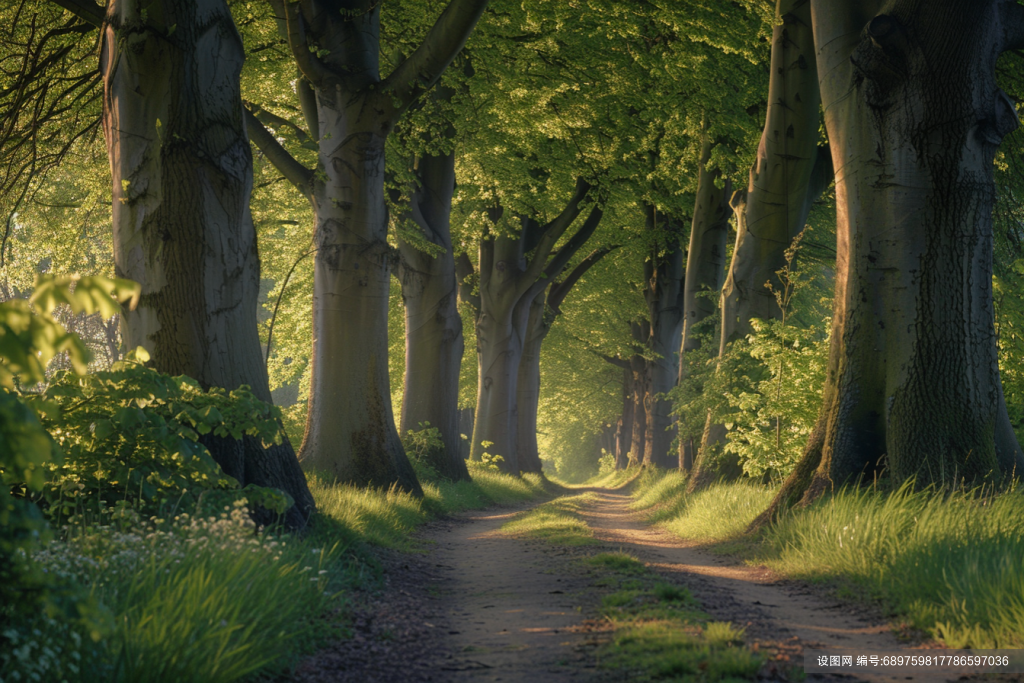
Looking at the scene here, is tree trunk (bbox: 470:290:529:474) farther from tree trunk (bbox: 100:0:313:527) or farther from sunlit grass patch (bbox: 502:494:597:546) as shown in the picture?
tree trunk (bbox: 100:0:313:527)

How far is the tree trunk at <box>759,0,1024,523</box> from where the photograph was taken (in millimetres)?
6766

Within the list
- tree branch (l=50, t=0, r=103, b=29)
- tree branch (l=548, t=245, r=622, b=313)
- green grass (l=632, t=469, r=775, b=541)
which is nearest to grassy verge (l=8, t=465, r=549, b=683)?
green grass (l=632, t=469, r=775, b=541)

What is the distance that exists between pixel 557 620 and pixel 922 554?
8.32ft

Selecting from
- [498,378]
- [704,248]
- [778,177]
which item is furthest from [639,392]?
[778,177]

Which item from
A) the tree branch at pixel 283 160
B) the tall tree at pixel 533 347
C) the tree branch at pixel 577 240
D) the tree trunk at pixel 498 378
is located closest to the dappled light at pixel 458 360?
the tree branch at pixel 283 160

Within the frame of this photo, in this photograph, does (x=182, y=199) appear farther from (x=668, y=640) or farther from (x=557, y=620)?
(x=668, y=640)

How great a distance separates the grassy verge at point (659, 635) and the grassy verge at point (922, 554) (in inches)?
51.9

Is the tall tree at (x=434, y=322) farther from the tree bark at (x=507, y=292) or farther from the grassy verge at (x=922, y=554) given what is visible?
the grassy verge at (x=922, y=554)

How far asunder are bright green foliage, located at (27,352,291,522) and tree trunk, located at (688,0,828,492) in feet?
31.3

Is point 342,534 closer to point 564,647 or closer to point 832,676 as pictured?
point 564,647

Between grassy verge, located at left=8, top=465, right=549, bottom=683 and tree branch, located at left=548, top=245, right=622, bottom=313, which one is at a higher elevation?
tree branch, located at left=548, top=245, right=622, bottom=313

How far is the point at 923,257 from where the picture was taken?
701cm

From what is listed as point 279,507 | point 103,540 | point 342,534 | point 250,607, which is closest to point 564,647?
point 250,607

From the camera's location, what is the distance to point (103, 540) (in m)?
3.96
